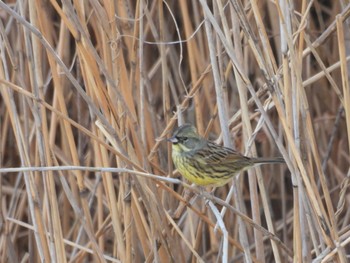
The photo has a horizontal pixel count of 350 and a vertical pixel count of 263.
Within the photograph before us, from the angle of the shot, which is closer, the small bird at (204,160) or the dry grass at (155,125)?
the dry grass at (155,125)

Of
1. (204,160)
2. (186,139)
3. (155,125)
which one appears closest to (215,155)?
(204,160)

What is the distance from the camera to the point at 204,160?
2.97 meters

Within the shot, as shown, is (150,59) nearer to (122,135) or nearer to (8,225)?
(8,225)

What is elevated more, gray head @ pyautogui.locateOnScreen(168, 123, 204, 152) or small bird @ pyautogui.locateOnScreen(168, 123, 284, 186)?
gray head @ pyautogui.locateOnScreen(168, 123, 204, 152)

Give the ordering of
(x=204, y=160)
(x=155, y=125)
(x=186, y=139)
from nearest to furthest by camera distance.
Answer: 1. (x=186, y=139)
2. (x=204, y=160)
3. (x=155, y=125)

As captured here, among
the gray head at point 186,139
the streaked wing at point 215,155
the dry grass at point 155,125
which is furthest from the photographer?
the streaked wing at point 215,155

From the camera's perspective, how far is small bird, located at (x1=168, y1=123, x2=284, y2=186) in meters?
2.84

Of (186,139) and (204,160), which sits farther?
(204,160)

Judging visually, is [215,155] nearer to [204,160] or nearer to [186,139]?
[204,160]

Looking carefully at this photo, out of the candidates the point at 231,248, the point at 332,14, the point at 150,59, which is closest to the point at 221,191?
the point at 231,248

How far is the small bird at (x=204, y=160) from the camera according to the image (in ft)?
9.31

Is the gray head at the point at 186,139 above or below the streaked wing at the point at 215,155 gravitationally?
above

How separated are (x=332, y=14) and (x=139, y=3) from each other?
1.66 m

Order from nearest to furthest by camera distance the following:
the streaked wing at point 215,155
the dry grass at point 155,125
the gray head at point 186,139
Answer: the dry grass at point 155,125 < the gray head at point 186,139 < the streaked wing at point 215,155
